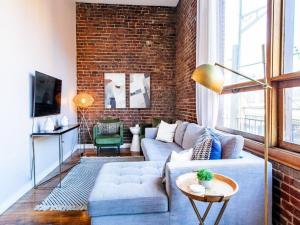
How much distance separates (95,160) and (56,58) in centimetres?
206

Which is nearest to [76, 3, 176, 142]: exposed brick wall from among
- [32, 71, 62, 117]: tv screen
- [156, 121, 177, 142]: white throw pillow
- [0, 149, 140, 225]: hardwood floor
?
[156, 121, 177, 142]: white throw pillow

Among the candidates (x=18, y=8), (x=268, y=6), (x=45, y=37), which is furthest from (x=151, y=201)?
(x=45, y=37)

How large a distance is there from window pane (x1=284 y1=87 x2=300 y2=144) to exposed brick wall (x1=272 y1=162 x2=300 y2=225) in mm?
266

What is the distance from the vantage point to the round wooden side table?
142cm

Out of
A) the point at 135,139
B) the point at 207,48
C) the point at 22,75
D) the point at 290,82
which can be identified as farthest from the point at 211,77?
the point at 135,139

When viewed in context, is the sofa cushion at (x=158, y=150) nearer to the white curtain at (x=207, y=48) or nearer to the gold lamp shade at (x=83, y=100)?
the white curtain at (x=207, y=48)

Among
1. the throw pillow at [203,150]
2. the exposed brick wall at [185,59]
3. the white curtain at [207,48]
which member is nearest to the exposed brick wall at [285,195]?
the throw pillow at [203,150]

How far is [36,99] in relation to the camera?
3182mm

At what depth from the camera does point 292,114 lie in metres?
1.95

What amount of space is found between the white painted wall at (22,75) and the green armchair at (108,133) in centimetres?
99

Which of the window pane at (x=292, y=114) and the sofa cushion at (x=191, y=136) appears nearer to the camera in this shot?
the window pane at (x=292, y=114)

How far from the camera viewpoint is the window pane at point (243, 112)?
8.11 ft

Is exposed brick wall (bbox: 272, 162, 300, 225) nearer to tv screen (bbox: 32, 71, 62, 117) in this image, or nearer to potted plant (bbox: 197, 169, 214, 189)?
potted plant (bbox: 197, 169, 214, 189)

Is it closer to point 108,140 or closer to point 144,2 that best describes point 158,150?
point 108,140
